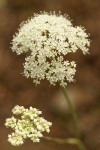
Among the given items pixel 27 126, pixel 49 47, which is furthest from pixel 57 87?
pixel 27 126

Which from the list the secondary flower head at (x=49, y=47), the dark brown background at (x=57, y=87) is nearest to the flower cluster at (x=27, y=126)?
the secondary flower head at (x=49, y=47)

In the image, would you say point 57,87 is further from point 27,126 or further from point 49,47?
point 27,126

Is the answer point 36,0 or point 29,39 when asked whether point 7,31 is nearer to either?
point 36,0

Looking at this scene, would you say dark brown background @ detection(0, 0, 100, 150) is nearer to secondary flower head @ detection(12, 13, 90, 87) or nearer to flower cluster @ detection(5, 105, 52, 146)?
secondary flower head @ detection(12, 13, 90, 87)

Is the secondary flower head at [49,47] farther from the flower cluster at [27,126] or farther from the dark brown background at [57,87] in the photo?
the dark brown background at [57,87]

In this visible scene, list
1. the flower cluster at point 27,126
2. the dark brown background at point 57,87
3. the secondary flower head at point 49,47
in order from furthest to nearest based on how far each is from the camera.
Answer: the dark brown background at point 57,87 → the secondary flower head at point 49,47 → the flower cluster at point 27,126

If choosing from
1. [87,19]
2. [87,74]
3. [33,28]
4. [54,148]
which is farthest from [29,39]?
[87,19]
